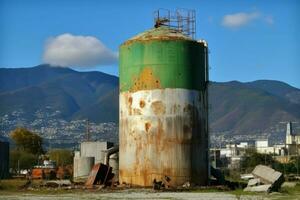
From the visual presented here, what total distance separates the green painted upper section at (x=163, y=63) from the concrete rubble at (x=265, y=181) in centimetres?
563

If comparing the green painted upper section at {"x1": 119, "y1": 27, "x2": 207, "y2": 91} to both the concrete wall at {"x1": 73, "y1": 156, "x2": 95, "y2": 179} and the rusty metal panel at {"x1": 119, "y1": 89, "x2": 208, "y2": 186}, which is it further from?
the concrete wall at {"x1": 73, "y1": 156, "x2": 95, "y2": 179}

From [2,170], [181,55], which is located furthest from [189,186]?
[2,170]

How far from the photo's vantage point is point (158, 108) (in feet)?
101

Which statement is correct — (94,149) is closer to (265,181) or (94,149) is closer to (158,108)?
(158,108)

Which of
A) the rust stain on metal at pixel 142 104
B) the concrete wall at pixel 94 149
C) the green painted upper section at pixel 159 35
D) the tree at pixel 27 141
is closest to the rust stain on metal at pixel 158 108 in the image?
the rust stain on metal at pixel 142 104

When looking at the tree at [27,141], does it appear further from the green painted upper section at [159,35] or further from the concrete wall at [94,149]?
the green painted upper section at [159,35]

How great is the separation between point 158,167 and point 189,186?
1.86 m

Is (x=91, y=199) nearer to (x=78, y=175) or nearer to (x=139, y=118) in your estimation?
(x=139, y=118)

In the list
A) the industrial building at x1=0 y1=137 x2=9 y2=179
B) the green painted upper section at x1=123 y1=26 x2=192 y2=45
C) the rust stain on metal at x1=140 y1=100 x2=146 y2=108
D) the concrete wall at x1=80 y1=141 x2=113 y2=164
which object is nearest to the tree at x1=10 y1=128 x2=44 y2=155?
the industrial building at x1=0 y1=137 x2=9 y2=179

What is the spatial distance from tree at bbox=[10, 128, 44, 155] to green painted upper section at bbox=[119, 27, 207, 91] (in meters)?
67.1

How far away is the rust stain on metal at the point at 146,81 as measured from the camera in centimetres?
3114

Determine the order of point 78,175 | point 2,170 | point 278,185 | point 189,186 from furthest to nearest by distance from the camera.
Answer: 1. point 2,170
2. point 78,175
3. point 189,186
4. point 278,185

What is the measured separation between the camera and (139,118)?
102 feet

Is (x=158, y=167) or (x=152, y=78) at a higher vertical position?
(x=152, y=78)
